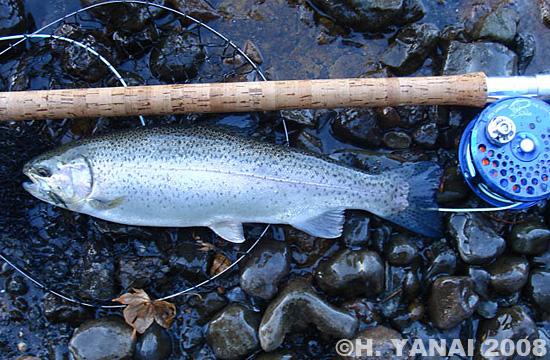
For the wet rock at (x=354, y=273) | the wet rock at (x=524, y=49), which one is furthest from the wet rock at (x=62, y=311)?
the wet rock at (x=524, y=49)

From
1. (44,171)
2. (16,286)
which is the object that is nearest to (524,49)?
(44,171)

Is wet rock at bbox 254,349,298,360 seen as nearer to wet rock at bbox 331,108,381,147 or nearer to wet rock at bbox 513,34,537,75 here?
wet rock at bbox 331,108,381,147

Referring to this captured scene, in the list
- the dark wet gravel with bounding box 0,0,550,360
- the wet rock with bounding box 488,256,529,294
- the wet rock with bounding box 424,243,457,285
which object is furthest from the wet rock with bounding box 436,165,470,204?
the wet rock with bounding box 488,256,529,294

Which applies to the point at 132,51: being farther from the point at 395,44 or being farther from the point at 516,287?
the point at 516,287

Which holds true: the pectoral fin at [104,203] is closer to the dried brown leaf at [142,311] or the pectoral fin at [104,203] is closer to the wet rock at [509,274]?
the dried brown leaf at [142,311]

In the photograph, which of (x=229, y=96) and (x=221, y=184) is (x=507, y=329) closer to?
(x=221, y=184)

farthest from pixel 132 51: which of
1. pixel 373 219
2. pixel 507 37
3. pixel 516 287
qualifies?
pixel 516 287
